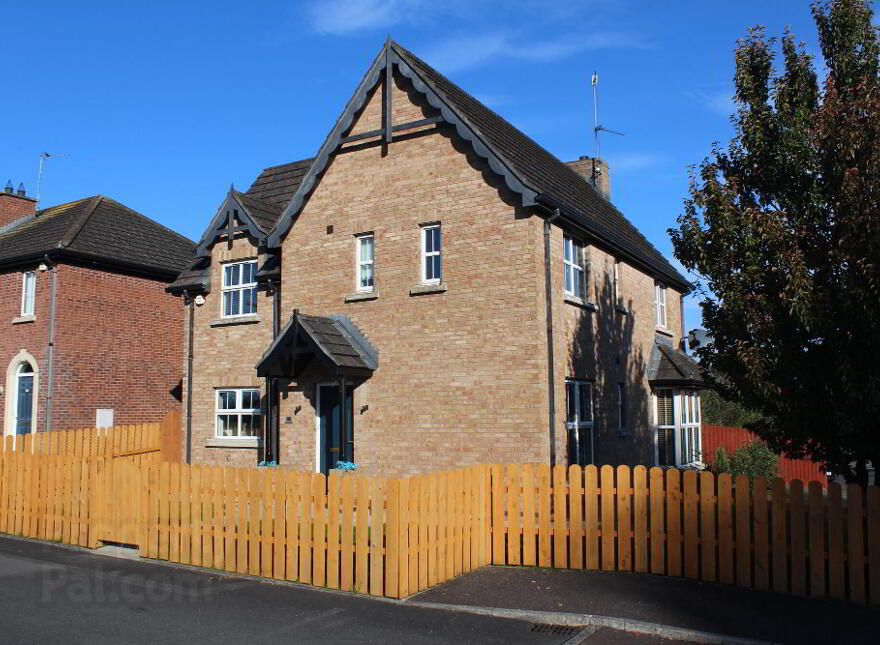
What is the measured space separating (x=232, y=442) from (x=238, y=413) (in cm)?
70

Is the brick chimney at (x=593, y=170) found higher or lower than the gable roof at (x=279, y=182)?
higher

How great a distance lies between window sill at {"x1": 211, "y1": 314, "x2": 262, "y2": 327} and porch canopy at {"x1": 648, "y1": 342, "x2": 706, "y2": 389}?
10187 mm

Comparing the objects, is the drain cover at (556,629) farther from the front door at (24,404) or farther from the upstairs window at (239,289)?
the front door at (24,404)

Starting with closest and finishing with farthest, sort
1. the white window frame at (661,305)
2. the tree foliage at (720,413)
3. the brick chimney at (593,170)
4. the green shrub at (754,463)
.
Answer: the green shrub at (754,463)
the white window frame at (661,305)
the brick chimney at (593,170)
the tree foliage at (720,413)

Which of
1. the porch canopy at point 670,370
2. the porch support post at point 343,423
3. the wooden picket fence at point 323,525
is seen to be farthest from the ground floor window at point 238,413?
the porch canopy at point 670,370

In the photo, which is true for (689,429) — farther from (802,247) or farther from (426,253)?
(802,247)

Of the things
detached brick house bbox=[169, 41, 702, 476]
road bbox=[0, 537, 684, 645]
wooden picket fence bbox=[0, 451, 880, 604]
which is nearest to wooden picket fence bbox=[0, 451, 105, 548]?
wooden picket fence bbox=[0, 451, 880, 604]

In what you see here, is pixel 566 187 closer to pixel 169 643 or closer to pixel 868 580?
pixel 868 580

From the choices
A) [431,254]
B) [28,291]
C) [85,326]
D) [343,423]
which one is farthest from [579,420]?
[28,291]

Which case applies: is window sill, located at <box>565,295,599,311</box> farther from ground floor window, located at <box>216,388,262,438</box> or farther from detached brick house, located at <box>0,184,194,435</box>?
detached brick house, located at <box>0,184,194,435</box>

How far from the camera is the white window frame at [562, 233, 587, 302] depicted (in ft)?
51.6

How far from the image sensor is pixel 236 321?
61.6 ft

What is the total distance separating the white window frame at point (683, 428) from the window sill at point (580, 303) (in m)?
5.38

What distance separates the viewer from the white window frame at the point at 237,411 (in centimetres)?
1841
